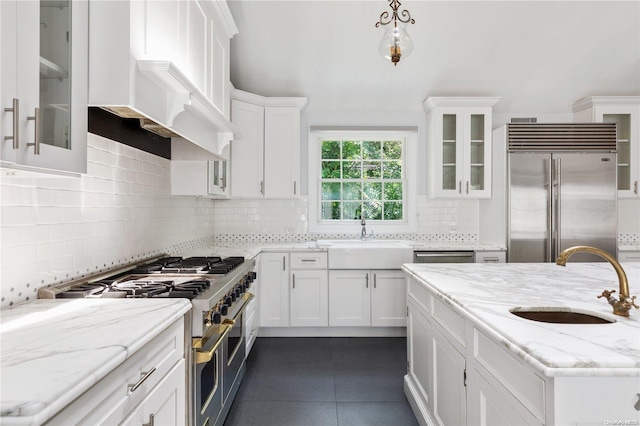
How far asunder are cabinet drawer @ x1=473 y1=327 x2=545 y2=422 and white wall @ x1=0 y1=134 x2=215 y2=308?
1.78 meters

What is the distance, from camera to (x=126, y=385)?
1.08 metres

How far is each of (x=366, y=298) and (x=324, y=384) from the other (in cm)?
118

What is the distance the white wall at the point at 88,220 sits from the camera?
4.78 feet

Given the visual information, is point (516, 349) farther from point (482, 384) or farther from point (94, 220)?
point (94, 220)

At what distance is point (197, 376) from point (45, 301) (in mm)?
684

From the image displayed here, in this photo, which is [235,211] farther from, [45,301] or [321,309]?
[45,301]

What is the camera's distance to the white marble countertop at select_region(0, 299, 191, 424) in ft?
2.44

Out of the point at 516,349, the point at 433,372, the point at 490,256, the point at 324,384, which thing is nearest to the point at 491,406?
the point at 516,349

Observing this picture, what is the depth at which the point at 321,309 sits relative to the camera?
386cm

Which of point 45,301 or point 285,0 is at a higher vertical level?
point 285,0

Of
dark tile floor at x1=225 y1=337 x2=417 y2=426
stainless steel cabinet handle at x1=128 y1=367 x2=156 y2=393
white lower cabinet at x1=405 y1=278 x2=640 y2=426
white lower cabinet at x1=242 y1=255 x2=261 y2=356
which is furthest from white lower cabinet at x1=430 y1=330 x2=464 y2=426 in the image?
white lower cabinet at x1=242 y1=255 x2=261 y2=356

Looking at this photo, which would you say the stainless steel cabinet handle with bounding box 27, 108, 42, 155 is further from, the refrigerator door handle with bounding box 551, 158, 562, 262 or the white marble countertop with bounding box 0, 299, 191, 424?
the refrigerator door handle with bounding box 551, 158, 562, 262

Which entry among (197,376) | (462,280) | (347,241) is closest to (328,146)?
(347,241)

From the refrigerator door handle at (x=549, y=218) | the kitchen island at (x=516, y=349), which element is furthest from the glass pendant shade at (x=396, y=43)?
the refrigerator door handle at (x=549, y=218)
